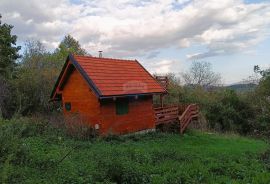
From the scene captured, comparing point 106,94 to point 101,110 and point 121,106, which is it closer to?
point 101,110

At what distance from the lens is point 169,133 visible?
2469 centimetres

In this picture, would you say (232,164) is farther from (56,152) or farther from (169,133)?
(169,133)

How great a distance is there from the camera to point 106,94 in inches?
786

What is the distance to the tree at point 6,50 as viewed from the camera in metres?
30.9

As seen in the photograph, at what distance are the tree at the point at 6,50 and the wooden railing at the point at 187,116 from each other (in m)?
15.5

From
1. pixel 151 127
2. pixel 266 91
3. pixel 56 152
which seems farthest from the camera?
pixel 266 91

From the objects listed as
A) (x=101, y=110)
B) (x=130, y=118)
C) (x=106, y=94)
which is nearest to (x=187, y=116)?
(x=130, y=118)

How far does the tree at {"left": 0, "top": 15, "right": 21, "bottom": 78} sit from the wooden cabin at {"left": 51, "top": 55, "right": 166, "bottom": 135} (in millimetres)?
9676

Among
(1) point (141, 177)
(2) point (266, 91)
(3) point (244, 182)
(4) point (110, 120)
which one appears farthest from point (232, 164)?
(2) point (266, 91)

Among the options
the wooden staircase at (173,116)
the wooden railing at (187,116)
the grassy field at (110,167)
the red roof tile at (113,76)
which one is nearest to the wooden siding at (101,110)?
the red roof tile at (113,76)

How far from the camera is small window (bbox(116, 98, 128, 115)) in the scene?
71.1 feet

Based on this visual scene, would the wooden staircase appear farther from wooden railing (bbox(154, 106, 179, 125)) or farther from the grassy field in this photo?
the grassy field

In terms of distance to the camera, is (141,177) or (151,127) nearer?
(141,177)

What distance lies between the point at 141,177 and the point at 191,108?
763 inches
